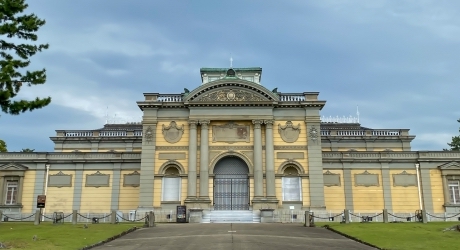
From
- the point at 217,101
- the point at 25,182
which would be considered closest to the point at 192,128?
the point at 217,101

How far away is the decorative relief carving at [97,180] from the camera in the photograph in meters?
41.1

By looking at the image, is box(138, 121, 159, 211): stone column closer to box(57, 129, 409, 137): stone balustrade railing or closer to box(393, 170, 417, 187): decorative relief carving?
box(57, 129, 409, 137): stone balustrade railing

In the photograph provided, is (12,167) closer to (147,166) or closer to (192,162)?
(147,166)

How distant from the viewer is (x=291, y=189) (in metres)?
37.5

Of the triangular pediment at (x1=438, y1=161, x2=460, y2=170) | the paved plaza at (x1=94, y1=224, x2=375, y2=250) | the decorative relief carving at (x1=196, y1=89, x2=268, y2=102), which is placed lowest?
the paved plaza at (x1=94, y1=224, x2=375, y2=250)

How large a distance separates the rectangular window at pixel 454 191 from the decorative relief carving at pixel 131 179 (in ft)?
94.9

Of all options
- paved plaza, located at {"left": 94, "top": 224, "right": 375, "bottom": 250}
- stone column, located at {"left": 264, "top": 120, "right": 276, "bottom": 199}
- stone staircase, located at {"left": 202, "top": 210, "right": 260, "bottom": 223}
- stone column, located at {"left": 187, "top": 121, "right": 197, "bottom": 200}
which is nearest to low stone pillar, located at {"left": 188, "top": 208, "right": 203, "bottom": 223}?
stone staircase, located at {"left": 202, "top": 210, "right": 260, "bottom": 223}

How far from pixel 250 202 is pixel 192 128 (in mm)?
8172

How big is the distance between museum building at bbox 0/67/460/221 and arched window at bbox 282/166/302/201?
0.09 metres

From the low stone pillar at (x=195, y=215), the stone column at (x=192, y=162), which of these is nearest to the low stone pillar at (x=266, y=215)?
the low stone pillar at (x=195, y=215)

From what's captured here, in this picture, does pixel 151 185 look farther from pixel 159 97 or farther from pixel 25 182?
pixel 25 182

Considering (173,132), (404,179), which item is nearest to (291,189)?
(404,179)

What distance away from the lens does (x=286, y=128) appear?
126ft

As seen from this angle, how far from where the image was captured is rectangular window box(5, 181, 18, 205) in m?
40.6
